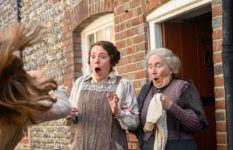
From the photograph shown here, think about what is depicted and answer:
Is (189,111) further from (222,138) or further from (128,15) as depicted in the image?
(128,15)

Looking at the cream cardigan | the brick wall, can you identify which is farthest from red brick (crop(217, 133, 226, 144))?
the cream cardigan

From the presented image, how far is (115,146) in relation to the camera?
153 inches

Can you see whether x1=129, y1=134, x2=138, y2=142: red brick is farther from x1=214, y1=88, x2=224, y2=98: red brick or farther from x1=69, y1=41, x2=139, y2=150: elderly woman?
x1=214, y1=88, x2=224, y2=98: red brick

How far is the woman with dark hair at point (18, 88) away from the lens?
1.87 m

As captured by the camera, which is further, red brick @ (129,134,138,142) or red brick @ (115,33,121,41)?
red brick @ (115,33,121,41)

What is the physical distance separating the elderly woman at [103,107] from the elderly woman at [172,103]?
0.48 feet

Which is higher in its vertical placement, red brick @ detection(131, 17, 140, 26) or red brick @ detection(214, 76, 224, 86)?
red brick @ detection(131, 17, 140, 26)

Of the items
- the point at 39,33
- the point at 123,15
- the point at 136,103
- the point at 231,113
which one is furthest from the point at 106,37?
the point at 39,33

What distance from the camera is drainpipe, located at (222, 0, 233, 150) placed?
146 inches

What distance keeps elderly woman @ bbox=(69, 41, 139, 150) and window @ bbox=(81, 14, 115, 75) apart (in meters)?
2.08

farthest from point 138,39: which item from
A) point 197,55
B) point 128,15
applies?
point 197,55

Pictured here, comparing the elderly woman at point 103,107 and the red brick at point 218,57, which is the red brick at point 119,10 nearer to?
the elderly woman at point 103,107

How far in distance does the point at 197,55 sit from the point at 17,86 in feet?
11.7

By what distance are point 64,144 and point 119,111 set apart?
11.6 feet
